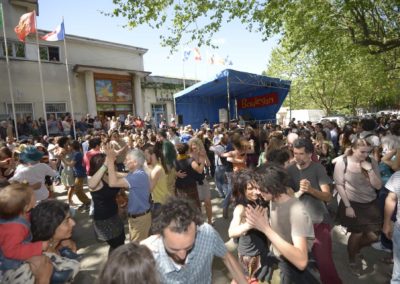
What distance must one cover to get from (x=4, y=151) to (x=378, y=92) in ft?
130

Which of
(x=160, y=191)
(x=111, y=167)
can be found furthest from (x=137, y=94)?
(x=111, y=167)

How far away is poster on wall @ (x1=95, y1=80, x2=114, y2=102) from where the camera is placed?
19.6 metres

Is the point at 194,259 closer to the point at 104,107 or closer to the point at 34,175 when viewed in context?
the point at 34,175

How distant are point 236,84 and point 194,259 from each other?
15385 millimetres

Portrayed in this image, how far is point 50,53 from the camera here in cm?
1778

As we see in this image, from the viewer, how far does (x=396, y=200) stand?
2836 millimetres

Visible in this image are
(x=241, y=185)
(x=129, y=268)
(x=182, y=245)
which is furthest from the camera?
(x=241, y=185)

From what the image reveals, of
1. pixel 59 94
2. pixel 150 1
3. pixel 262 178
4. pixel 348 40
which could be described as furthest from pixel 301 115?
pixel 262 178

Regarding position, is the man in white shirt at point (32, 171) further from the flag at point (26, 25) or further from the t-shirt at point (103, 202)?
the flag at point (26, 25)

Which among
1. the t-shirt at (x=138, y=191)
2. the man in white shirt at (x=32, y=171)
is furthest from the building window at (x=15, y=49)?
the t-shirt at (x=138, y=191)

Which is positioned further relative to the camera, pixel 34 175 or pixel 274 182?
pixel 34 175

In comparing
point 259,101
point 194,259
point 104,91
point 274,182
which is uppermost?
point 104,91

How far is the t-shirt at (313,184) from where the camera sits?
298 cm

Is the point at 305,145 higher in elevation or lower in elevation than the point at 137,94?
lower
